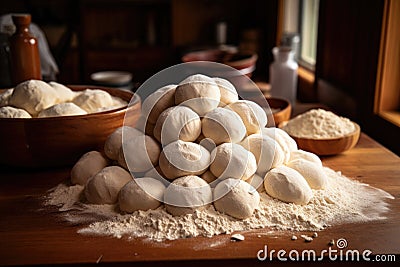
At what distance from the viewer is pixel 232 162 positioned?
2.74ft

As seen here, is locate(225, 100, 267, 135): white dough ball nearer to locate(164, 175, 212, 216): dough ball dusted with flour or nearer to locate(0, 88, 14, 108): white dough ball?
locate(164, 175, 212, 216): dough ball dusted with flour

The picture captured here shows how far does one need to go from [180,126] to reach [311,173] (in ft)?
0.91

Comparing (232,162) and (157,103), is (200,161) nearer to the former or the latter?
(232,162)

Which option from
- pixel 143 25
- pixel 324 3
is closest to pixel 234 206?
pixel 324 3

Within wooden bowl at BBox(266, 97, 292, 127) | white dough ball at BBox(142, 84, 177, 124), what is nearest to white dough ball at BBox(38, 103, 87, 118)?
white dough ball at BBox(142, 84, 177, 124)

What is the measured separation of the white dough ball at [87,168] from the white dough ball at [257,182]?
1.01ft

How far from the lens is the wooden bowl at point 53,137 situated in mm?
1032

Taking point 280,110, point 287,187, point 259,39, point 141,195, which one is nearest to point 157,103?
point 141,195

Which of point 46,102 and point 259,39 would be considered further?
point 259,39

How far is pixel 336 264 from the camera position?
2.39ft

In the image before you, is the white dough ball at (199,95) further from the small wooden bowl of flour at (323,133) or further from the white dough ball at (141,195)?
the small wooden bowl of flour at (323,133)

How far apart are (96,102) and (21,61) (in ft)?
1.04

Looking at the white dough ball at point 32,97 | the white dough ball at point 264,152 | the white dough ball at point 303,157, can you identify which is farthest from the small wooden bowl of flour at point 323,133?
the white dough ball at point 32,97

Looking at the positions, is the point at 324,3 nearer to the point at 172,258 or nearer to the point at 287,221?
the point at 287,221
